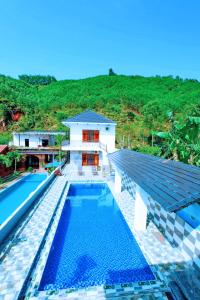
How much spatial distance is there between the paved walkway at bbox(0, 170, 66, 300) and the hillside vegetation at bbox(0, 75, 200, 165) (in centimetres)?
1502

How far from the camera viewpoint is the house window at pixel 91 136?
21.5 meters

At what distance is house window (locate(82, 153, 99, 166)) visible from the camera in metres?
22.0

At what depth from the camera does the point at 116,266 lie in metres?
6.10

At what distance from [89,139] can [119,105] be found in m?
22.9

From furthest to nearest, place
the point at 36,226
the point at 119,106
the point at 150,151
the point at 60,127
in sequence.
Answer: the point at 119,106 → the point at 60,127 → the point at 150,151 → the point at 36,226

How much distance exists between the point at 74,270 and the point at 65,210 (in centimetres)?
527

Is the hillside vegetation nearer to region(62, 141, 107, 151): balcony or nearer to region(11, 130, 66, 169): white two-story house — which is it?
region(62, 141, 107, 151): balcony

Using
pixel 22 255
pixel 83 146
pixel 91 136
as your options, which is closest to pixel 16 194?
pixel 83 146

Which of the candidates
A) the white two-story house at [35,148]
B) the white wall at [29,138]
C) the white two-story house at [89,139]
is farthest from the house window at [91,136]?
the white wall at [29,138]

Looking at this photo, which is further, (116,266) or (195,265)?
(116,266)

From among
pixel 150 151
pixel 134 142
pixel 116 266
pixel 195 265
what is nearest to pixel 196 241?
pixel 195 265

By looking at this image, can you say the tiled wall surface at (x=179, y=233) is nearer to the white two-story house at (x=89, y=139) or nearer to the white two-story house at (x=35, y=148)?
the white two-story house at (x=89, y=139)

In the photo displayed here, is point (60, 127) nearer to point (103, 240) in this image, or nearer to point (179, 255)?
point (103, 240)

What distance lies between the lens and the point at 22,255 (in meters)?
6.23
